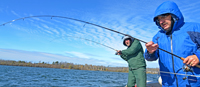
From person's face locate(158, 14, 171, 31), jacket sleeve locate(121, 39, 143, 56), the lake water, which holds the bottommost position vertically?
the lake water

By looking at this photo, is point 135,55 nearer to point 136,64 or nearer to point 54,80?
point 136,64

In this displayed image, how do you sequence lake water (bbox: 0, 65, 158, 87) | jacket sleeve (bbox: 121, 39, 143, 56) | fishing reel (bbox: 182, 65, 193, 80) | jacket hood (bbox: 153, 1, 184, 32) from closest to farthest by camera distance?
1. fishing reel (bbox: 182, 65, 193, 80)
2. jacket hood (bbox: 153, 1, 184, 32)
3. jacket sleeve (bbox: 121, 39, 143, 56)
4. lake water (bbox: 0, 65, 158, 87)

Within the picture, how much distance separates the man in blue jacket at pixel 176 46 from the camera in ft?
4.89

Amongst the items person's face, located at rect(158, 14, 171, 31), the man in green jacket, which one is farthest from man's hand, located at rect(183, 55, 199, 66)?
the man in green jacket

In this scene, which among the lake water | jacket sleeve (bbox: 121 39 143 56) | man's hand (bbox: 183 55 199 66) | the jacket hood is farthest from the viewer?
the lake water

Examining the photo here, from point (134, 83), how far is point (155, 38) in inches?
107

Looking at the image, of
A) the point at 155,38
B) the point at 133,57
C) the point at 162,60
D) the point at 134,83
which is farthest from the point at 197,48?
the point at 134,83

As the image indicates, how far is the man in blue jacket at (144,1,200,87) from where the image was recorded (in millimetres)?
1491

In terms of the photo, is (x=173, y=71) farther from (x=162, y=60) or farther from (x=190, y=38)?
(x=190, y=38)

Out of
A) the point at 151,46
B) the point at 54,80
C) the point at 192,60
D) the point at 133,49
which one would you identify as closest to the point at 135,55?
the point at 133,49

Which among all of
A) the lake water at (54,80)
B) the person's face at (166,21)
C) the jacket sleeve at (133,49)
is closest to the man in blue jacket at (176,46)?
the person's face at (166,21)

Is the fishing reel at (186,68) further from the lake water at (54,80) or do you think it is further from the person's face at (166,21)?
the lake water at (54,80)

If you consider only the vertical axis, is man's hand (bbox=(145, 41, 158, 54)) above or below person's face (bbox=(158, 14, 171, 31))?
below

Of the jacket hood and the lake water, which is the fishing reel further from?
the lake water
